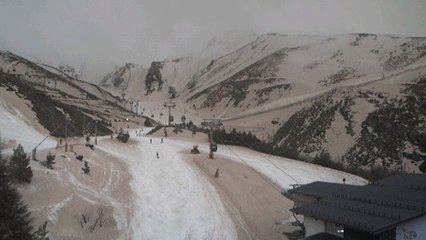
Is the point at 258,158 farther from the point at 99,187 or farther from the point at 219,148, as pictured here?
the point at 99,187

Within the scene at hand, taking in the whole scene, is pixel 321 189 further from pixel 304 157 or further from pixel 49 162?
pixel 304 157

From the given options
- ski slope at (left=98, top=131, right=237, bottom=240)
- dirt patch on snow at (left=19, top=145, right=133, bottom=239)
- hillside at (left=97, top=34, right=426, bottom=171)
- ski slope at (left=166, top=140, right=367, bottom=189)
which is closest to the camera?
dirt patch on snow at (left=19, top=145, right=133, bottom=239)

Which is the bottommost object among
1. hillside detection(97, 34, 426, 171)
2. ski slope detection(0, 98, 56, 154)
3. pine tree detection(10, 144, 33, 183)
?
pine tree detection(10, 144, 33, 183)

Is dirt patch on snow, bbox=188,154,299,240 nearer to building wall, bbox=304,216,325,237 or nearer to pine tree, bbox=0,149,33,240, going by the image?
building wall, bbox=304,216,325,237

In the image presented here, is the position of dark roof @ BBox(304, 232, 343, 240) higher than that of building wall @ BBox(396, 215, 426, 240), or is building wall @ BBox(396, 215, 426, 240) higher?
building wall @ BBox(396, 215, 426, 240)

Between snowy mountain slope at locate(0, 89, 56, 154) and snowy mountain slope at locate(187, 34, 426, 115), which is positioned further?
snowy mountain slope at locate(187, 34, 426, 115)

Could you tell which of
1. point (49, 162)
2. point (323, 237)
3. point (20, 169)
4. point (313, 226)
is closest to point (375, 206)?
point (323, 237)

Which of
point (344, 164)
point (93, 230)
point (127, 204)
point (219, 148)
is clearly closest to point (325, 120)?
point (344, 164)

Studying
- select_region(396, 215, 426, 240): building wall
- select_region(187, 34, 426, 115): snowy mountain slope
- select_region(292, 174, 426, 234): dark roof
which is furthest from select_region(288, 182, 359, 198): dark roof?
select_region(187, 34, 426, 115): snowy mountain slope
